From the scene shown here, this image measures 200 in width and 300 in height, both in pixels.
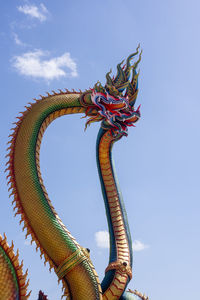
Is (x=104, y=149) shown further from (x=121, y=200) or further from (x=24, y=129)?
(x=24, y=129)

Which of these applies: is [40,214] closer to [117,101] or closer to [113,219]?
[113,219]

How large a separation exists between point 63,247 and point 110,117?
11.3 feet

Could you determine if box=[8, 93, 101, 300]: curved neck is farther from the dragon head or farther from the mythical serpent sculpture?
the dragon head

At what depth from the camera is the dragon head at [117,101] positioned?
Answer: 9.23 m

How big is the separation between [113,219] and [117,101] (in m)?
2.73

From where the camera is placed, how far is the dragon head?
9.23m

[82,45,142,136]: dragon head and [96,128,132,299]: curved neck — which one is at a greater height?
[82,45,142,136]: dragon head

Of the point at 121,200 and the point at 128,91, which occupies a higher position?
the point at 128,91

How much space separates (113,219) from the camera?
9.27 meters

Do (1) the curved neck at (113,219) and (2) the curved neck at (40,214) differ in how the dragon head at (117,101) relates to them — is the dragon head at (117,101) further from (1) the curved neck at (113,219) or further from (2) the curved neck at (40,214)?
(2) the curved neck at (40,214)

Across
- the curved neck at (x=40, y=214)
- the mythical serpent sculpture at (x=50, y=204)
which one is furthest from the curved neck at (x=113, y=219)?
the curved neck at (x=40, y=214)

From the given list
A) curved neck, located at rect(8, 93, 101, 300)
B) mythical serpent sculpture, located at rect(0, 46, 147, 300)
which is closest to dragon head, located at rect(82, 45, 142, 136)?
mythical serpent sculpture, located at rect(0, 46, 147, 300)

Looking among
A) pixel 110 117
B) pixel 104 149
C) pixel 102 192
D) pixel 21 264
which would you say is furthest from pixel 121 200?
pixel 21 264

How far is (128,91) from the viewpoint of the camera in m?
10.2
